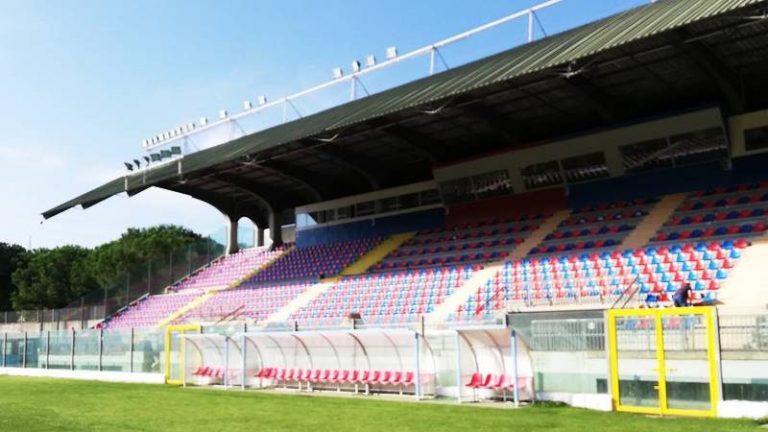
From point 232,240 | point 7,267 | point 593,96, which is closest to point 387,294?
point 593,96

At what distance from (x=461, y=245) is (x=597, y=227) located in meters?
5.96

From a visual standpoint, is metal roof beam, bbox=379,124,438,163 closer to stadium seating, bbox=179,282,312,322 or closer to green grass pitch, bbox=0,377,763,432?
stadium seating, bbox=179,282,312,322

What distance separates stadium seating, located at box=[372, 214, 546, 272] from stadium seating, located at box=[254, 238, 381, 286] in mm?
2809

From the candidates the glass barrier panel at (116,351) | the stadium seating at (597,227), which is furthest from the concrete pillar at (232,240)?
the stadium seating at (597,227)

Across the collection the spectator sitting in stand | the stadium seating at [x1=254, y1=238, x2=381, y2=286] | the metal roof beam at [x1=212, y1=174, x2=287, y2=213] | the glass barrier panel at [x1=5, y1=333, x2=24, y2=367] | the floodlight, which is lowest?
the glass barrier panel at [x1=5, y1=333, x2=24, y2=367]

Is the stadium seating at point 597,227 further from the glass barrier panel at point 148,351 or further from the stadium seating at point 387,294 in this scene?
the glass barrier panel at point 148,351

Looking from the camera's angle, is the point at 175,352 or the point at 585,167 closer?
the point at 175,352

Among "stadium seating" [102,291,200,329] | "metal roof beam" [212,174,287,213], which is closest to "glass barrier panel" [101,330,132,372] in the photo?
"stadium seating" [102,291,200,329]

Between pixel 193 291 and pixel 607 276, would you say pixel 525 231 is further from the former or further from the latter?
pixel 193 291

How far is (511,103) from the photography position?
25672 mm

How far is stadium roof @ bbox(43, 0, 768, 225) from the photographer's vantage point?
19.6 meters

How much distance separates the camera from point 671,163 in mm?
25438

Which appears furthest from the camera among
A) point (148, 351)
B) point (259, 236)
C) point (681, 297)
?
point (259, 236)

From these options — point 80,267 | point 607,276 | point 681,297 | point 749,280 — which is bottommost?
point 681,297
